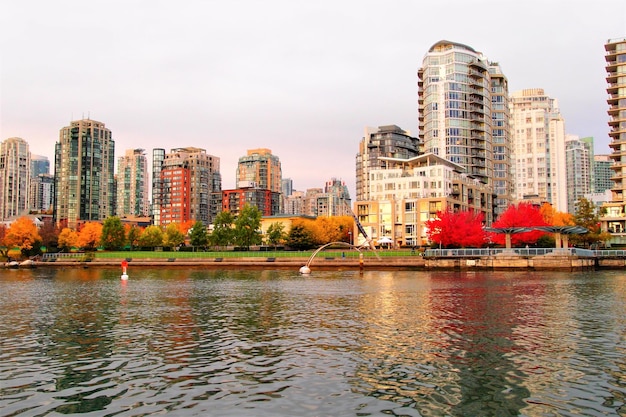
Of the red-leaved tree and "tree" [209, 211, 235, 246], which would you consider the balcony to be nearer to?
the red-leaved tree

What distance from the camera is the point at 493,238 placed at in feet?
453

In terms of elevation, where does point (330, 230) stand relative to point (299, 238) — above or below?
above

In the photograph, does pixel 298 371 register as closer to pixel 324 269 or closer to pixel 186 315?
pixel 186 315

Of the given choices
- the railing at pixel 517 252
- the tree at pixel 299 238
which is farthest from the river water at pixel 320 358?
the tree at pixel 299 238

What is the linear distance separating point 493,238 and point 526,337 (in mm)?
110829

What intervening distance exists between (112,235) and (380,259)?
9353 cm

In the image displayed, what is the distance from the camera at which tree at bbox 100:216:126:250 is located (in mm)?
173625

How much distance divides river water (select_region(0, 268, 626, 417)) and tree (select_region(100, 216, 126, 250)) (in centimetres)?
12711

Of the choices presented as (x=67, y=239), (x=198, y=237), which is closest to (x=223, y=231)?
(x=198, y=237)

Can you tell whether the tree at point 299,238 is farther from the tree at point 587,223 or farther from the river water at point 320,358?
the river water at point 320,358

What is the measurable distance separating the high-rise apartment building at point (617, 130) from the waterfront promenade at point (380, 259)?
52.7 meters

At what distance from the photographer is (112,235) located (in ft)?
571

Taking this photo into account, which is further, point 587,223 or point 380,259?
point 587,223

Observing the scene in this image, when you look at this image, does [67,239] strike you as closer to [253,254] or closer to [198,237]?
[198,237]
